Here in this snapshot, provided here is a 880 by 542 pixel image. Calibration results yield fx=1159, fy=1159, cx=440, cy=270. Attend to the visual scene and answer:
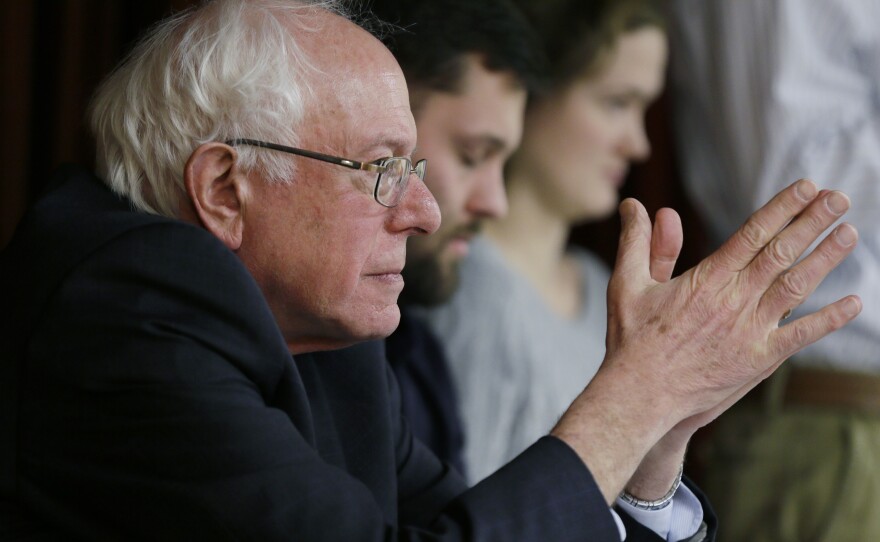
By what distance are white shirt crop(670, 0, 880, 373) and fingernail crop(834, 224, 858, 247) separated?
1.08m

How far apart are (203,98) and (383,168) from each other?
8.5 inches

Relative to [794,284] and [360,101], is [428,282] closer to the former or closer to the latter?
[360,101]

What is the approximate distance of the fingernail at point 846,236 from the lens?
4.18 ft

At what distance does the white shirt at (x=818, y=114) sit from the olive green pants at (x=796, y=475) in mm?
134

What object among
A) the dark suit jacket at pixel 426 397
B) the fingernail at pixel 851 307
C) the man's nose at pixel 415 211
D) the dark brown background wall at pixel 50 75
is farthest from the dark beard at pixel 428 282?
the fingernail at pixel 851 307

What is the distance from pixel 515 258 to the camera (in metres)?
2.76

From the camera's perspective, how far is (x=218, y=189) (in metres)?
1.30

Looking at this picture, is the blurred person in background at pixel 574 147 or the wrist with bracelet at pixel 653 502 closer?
the wrist with bracelet at pixel 653 502

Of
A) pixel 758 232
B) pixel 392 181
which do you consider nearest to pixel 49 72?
pixel 392 181

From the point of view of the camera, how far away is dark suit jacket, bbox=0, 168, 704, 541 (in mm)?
1065

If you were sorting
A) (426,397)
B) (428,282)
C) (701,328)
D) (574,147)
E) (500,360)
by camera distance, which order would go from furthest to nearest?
(574,147) → (500,360) → (428,282) → (426,397) → (701,328)

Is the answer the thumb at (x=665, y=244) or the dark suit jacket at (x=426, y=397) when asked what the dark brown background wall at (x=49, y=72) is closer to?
the dark suit jacket at (x=426, y=397)

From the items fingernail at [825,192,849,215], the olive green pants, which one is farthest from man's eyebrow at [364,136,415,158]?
the olive green pants

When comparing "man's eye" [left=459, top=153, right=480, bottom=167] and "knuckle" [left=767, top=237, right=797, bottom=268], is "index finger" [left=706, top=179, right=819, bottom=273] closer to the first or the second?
"knuckle" [left=767, top=237, right=797, bottom=268]
